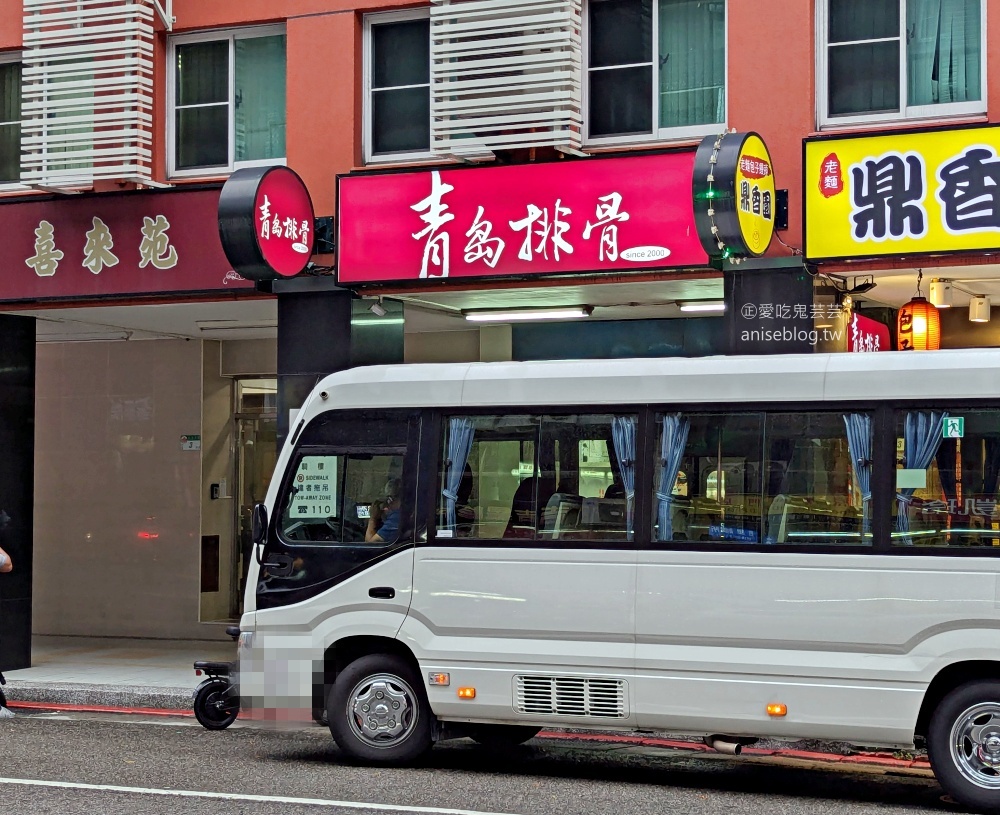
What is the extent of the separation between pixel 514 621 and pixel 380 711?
1.20 m

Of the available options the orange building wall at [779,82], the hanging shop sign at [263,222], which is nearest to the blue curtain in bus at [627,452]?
the orange building wall at [779,82]

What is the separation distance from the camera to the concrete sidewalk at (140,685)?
11117mm

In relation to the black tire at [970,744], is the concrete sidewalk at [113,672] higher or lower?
lower

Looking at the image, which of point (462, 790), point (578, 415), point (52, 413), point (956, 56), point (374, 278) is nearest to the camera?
point (462, 790)

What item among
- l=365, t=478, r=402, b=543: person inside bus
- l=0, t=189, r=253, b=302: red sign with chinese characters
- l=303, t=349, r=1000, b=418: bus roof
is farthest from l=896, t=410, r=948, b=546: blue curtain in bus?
l=0, t=189, r=253, b=302: red sign with chinese characters

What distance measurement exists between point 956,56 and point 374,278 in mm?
5448

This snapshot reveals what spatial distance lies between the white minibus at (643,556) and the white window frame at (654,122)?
4050 mm

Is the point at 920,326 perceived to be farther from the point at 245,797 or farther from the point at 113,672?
the point at 113,672

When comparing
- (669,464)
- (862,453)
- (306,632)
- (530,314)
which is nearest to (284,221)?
(530,314)

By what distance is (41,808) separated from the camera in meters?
8.63

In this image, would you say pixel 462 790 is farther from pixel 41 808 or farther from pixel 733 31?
pixel 733 31

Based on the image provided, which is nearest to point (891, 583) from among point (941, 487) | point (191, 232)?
point (941, 487)

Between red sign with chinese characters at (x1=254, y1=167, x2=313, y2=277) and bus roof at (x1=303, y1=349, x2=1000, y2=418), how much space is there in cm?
295

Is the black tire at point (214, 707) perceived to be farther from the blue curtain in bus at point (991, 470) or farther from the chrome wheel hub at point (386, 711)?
the blue curtain in bus at point (991, 470)
